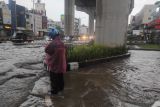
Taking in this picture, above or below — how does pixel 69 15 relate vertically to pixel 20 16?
below

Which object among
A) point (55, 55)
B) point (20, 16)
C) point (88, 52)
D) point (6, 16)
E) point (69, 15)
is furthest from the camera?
point (20, 16)

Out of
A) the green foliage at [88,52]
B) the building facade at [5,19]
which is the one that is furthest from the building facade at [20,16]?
the green foliage at [88,52]

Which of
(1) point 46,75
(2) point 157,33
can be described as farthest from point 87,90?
(2) point 157,33

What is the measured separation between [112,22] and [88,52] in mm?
4146

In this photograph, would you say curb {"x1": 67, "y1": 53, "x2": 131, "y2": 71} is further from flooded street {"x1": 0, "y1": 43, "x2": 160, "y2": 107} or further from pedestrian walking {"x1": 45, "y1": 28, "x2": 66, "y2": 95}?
pedestrian walking {"x1": 45, "y1": 28, "x2": 66, "y2": 95}

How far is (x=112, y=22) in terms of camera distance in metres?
16.7

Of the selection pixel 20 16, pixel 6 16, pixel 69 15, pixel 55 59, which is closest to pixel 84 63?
pixel 55 59

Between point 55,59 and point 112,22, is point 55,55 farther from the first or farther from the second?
point 112,22

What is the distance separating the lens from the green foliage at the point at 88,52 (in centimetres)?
1237

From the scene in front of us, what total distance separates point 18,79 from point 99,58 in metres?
6.61

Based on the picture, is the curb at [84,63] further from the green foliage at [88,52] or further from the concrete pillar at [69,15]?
the concrete pillar at [69,15]

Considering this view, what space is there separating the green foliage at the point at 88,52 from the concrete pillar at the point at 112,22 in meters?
0.85

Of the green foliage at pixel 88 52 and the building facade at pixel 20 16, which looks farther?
the building facade at pixel 20 16

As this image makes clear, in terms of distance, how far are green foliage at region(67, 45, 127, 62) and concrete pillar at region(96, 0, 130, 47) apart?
85cm
